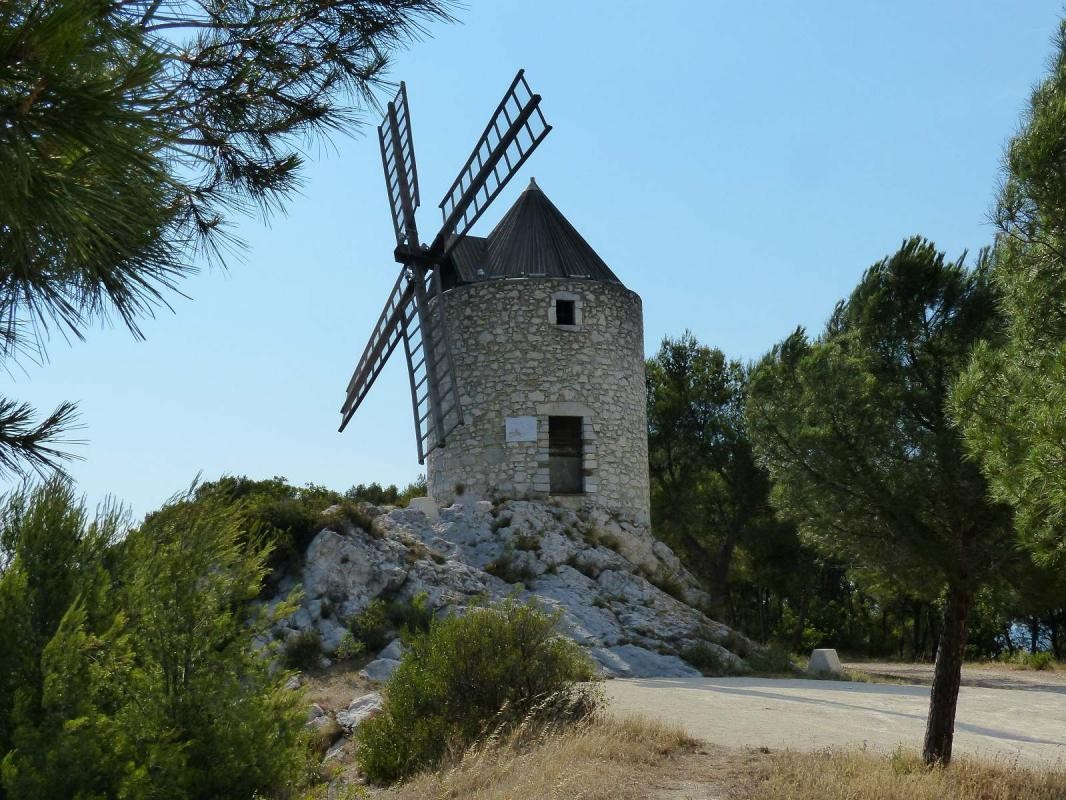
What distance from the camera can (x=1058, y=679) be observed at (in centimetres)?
1409

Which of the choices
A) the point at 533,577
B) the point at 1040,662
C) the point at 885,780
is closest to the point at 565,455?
the point at 533,577

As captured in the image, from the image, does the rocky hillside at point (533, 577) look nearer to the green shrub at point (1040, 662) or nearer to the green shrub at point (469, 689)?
the green shrub at point (469, 689)

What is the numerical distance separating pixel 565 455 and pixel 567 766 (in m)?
10.2

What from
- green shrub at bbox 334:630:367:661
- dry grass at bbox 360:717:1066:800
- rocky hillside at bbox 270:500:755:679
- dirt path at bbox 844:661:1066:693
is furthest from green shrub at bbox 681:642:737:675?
dry grass at bbox 360:717:1066:800

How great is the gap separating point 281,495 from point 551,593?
4.04 metres

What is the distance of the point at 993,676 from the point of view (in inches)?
568

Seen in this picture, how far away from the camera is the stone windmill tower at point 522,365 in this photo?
15.3 metres

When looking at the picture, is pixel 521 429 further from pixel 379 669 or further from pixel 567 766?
pixel 567 766

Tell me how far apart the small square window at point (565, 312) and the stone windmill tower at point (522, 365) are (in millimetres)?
33

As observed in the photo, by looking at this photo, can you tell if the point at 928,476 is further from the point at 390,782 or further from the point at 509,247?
the point at 509,247

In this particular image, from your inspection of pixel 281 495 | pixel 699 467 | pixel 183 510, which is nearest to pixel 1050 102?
pixel 183 510

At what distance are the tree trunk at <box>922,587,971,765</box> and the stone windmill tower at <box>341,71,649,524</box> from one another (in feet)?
27.8

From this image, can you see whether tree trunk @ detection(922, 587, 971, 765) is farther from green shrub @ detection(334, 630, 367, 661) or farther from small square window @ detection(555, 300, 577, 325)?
small square window @ detection(555, 300, 577, 325)

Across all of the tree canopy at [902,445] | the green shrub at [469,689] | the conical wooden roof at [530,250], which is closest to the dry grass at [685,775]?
the green shrub at [469,689]
